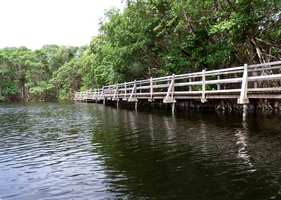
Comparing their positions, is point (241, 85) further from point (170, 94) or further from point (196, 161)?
point (196, 161)

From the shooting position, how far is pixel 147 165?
8422 millimetres

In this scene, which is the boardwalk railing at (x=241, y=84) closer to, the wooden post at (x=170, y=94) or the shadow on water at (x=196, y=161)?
the wooden post at (x=170, y=94)

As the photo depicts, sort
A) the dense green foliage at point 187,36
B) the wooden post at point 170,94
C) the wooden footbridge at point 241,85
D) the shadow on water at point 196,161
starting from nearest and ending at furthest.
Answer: the shadow on water at point 196,161
the wooden footbridge at point 241,85
the dense green foliage at point 187,36
the wooden post at point 170,94

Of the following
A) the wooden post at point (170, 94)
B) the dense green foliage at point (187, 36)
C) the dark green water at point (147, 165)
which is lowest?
the dark green water at point (147, 165)

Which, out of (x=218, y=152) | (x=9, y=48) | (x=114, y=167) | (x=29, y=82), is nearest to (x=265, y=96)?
(x=218, y=152)

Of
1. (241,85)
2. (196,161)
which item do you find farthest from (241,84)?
(196,161)

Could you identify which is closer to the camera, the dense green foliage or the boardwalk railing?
the boardwalk railing

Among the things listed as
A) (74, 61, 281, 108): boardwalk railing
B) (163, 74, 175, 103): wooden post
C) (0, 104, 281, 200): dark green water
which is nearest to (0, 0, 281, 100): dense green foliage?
(74, 61, 281, 108): boardwalk railing

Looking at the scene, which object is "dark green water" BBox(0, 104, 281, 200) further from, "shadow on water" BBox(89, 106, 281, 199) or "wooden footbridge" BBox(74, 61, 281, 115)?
"wooden footbridge" BBox(74, 61, 281, 115)

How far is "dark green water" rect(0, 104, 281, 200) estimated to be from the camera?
651cm

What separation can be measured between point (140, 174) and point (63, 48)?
9207 cm

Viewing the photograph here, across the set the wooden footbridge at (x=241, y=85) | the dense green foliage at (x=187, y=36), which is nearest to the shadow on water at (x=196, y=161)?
the wooden footbridge at (x=241, y=85)

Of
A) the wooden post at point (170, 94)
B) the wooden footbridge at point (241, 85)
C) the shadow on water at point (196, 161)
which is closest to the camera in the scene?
the shadow on water at point (196, 161)

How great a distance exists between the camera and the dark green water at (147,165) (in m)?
6.51
